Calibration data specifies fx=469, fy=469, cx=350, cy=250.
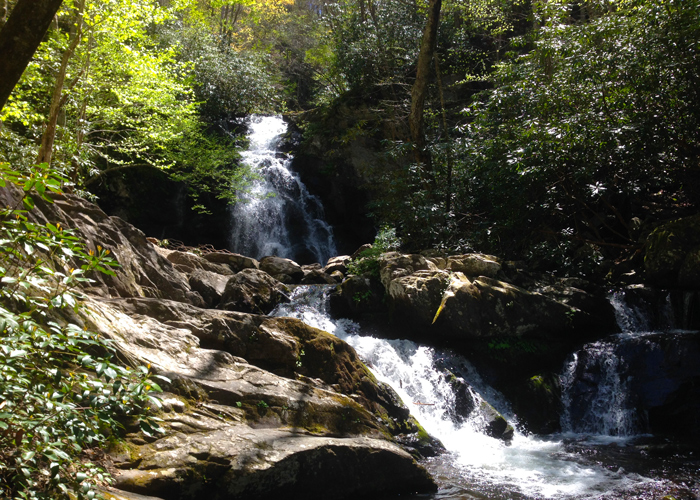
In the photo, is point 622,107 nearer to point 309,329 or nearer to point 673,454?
point 673,454

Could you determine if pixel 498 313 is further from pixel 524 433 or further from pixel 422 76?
pixel 422 76

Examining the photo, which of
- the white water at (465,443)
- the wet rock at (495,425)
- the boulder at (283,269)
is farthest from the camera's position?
the boulder at (283,269)

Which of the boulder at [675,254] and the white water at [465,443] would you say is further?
the boulder at [675,254]

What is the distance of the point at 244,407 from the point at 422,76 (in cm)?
1001

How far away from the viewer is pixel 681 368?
25.3 feet

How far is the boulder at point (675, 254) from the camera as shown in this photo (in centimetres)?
872

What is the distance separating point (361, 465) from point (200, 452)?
169 cm

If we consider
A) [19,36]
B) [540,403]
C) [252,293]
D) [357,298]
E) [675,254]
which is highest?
[675,254]

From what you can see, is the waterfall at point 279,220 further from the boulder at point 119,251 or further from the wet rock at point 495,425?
the wet rock at point 495,425

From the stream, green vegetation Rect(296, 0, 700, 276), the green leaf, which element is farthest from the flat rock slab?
green vegetation Rect(296, 0, 700, 276)

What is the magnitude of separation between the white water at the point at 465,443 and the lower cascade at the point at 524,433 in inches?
0.5

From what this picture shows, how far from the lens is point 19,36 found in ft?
9.14

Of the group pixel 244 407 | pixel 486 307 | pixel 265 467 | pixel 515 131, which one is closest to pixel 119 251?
pixel 244 407

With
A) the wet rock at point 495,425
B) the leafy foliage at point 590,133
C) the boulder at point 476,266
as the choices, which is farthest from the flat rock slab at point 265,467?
the leafy foliage at point 590,133
